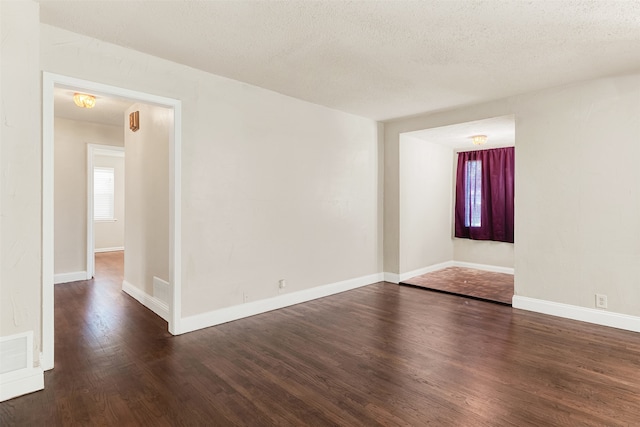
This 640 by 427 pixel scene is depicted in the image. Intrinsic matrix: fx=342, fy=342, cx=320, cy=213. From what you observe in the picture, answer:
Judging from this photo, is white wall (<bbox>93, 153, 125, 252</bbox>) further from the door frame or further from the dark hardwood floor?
the door frame

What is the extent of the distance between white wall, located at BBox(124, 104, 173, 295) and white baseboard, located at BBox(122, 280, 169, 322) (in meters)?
0.07

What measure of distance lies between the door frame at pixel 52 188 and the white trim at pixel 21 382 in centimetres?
20

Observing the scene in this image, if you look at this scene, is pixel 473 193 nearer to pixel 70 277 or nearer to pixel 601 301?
pixel 601 301

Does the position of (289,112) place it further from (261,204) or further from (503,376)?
(503,376)

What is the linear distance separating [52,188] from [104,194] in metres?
7.54

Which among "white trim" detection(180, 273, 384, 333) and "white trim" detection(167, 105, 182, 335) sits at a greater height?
"white trim" detection(167, 105, 182, 335)

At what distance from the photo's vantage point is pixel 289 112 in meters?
4.32

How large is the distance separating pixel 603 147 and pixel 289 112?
3.53 m

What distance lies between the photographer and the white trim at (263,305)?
3.47m

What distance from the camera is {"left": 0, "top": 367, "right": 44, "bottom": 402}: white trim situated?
2.18 m

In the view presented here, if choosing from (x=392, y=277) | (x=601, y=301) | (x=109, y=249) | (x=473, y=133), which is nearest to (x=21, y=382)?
(x=392, y=277)

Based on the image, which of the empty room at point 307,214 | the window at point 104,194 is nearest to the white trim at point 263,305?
the empty room at point 307,214

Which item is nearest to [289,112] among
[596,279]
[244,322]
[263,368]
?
[244,322]

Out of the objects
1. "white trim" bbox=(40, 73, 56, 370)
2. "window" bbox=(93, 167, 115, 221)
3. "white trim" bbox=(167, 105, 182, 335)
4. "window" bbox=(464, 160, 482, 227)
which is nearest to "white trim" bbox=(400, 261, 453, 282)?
"window" bbox=(464, 160, 482, 227)
